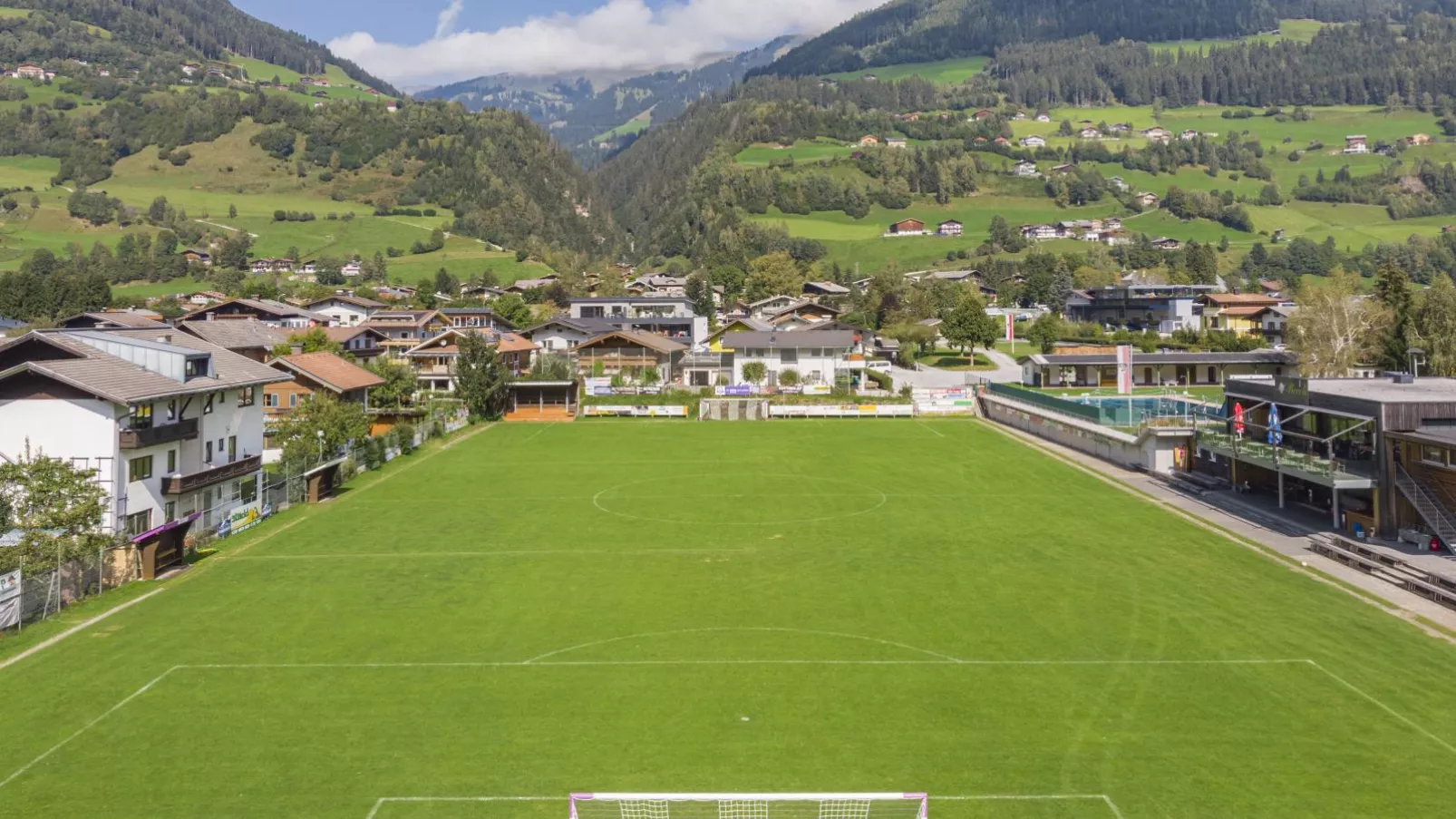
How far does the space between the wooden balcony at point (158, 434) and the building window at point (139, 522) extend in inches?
88.8

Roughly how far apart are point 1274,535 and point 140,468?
36860mm

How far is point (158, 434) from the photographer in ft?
103

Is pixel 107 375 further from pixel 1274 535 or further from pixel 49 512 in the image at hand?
pixel 1274 535

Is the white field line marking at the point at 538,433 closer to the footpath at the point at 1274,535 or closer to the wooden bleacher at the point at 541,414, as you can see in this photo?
the wooden bleacher at the point at 541,414

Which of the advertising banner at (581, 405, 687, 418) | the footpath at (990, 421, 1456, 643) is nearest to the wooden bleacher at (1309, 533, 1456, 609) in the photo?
the footpath at (990, 421, 1456, 643)

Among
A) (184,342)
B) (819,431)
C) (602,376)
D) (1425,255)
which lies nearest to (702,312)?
(602,376)

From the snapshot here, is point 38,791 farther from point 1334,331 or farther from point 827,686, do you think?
point 1334,331

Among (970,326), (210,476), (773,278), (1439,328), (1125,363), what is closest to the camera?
(210,476)

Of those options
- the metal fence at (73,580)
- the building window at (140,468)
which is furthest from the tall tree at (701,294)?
the metal fence at (73,580)

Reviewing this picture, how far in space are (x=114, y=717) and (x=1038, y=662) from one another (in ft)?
58.0

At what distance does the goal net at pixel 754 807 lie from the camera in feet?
44.4

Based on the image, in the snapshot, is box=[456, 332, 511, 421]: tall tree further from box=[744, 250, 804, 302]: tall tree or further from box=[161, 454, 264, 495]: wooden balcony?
box=[744, 250, 804, 302]: tall tree

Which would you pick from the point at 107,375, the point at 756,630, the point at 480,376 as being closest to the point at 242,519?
the point at 107,375

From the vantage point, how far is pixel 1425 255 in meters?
152
